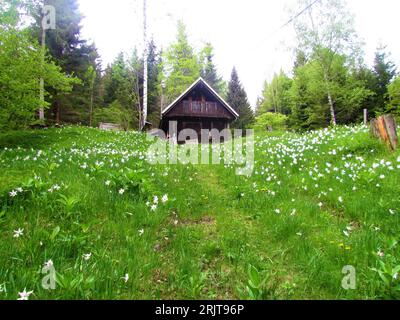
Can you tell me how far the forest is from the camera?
1300 cm

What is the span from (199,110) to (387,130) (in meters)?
20.7

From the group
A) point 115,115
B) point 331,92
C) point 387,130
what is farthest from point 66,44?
point 387,130

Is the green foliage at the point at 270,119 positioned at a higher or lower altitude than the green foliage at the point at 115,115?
lower

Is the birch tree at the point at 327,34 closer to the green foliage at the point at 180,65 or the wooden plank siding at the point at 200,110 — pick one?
the wooden plank siding at the point at 200,110

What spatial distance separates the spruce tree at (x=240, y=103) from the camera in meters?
47.0

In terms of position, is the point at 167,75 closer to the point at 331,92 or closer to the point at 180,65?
the point at 180,65

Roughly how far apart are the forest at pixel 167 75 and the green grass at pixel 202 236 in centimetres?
934

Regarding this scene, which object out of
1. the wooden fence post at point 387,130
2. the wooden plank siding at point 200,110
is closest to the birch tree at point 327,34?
the wooden plank siding at point 200,110

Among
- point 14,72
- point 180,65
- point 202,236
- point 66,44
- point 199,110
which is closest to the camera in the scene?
point 202,236

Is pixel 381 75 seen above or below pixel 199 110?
above

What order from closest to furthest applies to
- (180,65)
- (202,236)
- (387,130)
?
(202,236) < (387,130) < (180,65)

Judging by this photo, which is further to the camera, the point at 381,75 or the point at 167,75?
the point at 167,75

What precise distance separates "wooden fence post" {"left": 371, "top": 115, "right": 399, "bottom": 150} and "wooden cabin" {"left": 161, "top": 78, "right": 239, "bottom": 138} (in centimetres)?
1972

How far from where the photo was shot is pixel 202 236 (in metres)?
4.18
